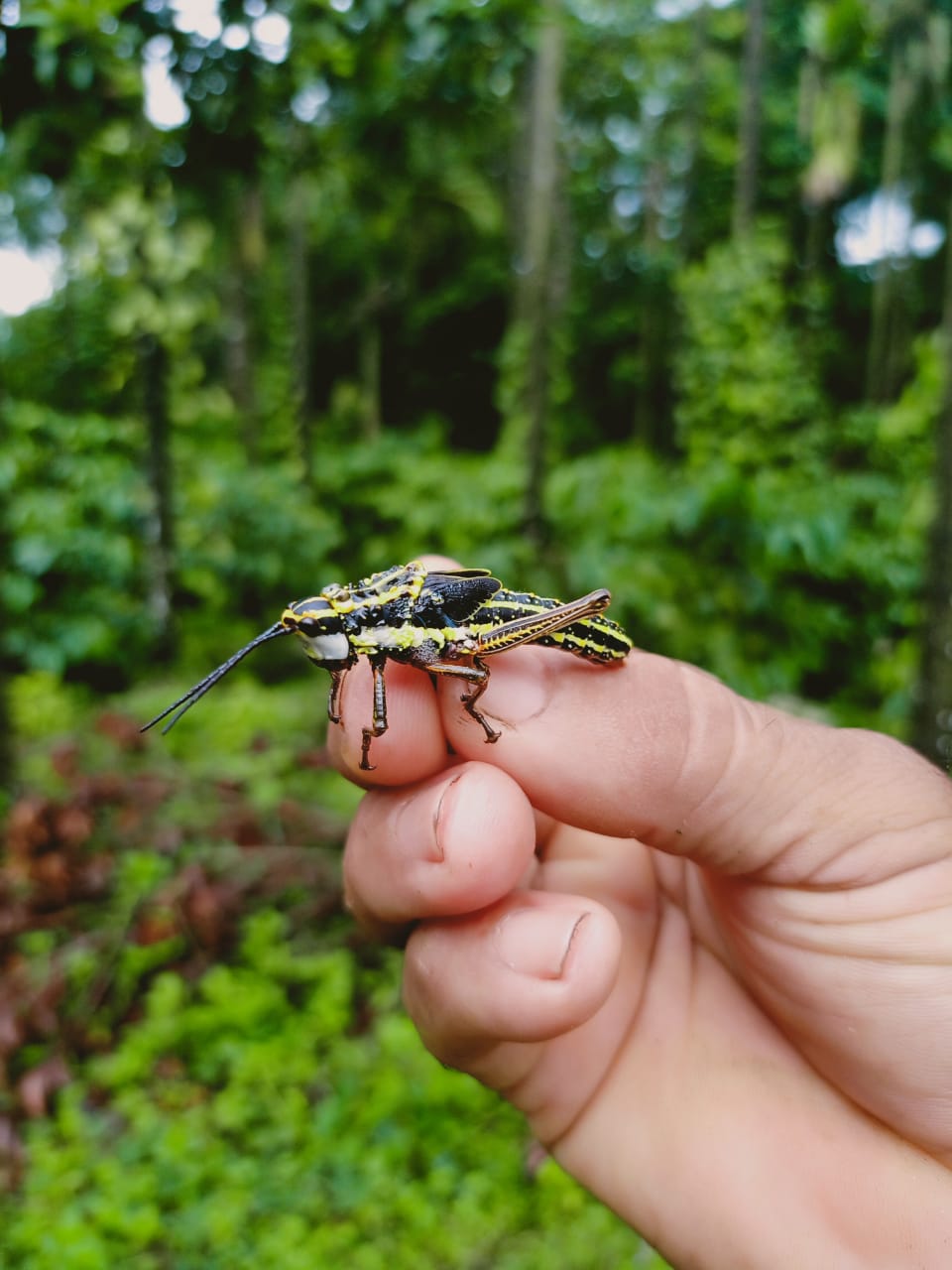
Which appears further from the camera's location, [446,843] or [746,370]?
[746,370]

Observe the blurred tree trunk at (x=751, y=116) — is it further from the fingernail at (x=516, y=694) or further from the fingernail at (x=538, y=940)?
the fingernail at (x=538, y=940)

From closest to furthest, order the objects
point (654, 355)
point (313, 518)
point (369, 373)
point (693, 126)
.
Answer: point (313, 518) → point (693, 126) → point (369, 373) → point (654, 355)

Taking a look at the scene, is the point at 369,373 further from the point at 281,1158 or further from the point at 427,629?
the point at 427,629

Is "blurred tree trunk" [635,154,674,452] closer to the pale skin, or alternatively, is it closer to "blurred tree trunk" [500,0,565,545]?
"blurred tree trunk" [500,0,565,545]

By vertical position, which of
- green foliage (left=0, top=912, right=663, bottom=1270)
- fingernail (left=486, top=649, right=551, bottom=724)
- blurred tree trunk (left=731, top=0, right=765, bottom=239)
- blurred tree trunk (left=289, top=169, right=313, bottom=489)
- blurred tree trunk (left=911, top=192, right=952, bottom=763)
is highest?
blurred tree trunk (left=731, top=0, right=765, bottom=239)

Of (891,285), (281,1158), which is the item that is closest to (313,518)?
(281,1158)

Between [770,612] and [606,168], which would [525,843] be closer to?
Result: [770,612]

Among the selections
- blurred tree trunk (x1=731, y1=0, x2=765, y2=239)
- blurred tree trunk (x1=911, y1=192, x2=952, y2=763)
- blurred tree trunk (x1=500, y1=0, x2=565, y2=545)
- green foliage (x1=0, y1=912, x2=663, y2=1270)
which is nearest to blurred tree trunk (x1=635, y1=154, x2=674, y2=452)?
blurred tree trunk (x1=731, y1=0, x2=765, y2=239)

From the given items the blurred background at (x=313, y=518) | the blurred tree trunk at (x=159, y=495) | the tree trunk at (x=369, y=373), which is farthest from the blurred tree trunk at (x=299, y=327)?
the blurred tree trunk at (x=159, y=495)

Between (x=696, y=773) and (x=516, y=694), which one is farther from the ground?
(x=516, y=694)
